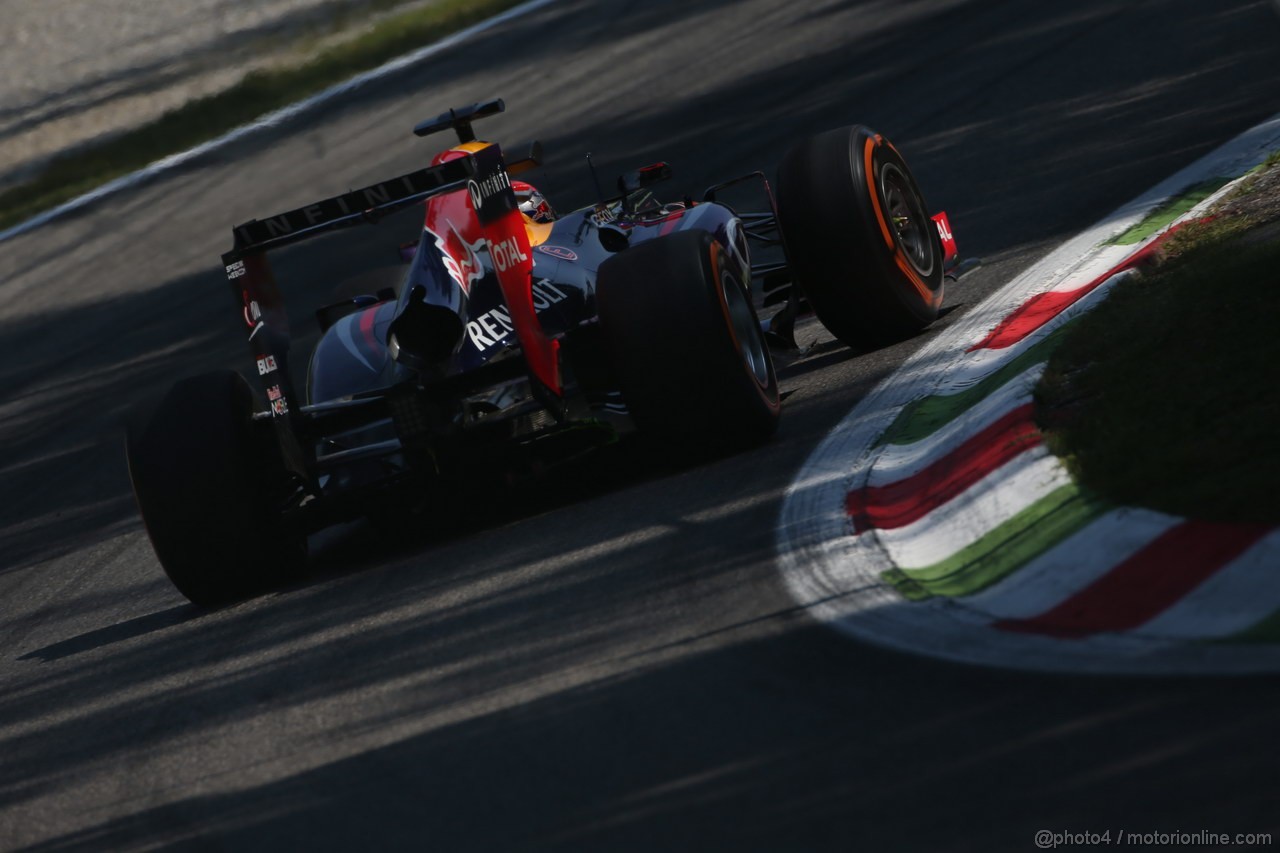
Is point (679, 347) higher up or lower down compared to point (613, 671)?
higher up

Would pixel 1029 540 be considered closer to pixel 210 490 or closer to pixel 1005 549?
pixel 1005 549

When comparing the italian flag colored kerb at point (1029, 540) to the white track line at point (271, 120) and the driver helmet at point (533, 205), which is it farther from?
the white track line at point (271, 120)

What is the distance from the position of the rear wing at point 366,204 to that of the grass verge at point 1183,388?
8.38ft

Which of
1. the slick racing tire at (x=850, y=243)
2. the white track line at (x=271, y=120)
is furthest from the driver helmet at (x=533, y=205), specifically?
the white track line at (x=271, y=120)

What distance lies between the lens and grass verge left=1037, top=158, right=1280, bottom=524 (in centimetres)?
473

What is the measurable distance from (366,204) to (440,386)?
817mm

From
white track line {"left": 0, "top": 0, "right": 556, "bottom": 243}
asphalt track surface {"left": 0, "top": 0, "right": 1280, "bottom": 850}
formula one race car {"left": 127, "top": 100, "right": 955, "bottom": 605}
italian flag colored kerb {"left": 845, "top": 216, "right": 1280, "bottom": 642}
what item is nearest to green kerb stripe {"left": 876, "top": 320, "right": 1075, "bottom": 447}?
italian flag colored kerb {"left": 845, "top": 216, "right": 1280, "bottom": 642}

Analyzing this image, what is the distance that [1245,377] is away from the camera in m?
5.26

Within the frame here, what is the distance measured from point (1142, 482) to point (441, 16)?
62.9 feet

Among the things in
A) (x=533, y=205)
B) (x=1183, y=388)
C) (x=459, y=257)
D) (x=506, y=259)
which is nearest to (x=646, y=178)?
(x=533, y=205)

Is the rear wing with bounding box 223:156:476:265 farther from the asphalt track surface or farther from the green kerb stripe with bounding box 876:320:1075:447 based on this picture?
the green kerb stripe with bounding box 876:320:1075:447

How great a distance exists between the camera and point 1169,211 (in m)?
9.04

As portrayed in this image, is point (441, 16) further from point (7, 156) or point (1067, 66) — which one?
point (1067, 66)

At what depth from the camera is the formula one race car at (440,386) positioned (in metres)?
6.80
